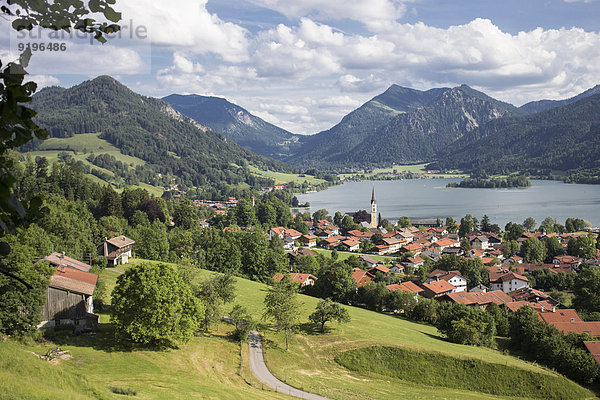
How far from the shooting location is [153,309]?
76.6 ft

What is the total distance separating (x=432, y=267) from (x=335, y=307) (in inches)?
1479

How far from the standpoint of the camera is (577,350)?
33406mm

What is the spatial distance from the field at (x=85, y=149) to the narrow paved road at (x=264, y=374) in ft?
403

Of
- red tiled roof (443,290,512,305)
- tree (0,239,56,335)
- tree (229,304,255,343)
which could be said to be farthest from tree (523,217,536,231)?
tree (0,239,56,335)

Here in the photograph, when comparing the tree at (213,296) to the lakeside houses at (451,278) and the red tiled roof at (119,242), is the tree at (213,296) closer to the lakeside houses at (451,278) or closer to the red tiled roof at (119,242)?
the red tiled roof at (119,242)

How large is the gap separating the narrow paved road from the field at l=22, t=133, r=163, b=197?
122906mm

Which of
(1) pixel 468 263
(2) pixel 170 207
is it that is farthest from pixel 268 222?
(1) pixel 468 263

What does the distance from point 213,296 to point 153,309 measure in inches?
267

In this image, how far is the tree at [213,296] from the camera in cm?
2886

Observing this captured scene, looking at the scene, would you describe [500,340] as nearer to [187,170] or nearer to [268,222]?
[268,222]

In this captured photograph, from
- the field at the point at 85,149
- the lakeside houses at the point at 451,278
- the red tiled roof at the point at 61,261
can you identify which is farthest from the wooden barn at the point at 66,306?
the field at the point at 85,149

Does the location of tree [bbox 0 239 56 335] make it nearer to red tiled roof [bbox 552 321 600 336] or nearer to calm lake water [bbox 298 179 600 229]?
red tiled roof [bbox 552 321 600 336]

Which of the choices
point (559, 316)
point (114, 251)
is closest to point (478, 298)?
point (559, 316)

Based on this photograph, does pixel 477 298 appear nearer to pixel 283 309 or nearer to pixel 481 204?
pixel 283 309
